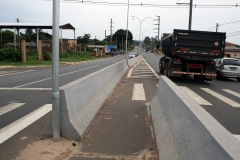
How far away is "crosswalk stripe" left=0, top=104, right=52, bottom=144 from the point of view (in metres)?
5.54

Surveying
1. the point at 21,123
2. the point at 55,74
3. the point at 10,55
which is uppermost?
the point at 55,74

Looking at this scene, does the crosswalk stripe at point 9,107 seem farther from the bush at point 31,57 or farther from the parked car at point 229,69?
the bush at point 31,57

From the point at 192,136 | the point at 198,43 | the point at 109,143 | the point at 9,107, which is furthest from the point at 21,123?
the point at 198,43

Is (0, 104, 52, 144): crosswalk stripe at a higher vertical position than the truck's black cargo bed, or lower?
lower

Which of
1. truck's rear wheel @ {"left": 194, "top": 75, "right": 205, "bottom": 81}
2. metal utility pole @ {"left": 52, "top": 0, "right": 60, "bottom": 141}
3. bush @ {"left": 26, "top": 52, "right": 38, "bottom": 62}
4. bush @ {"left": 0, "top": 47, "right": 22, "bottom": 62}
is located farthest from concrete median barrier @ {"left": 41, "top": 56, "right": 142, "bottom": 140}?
bush @ {"left": 26, "top": 52, "right": 38, "bottom": 62}

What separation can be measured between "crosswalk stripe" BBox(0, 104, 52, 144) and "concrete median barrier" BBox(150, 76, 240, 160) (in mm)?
3080

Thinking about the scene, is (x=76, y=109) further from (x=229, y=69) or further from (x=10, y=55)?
(x=10, y=55)

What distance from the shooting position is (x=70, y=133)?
16.8ft

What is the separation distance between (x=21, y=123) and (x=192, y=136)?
178 inches

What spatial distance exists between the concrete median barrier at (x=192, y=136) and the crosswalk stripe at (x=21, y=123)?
3.08m

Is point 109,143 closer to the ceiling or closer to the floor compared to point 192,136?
closer to the floor

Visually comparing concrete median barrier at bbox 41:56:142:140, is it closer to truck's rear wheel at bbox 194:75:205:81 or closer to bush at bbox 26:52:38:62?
truck's rear wheel at bbox 194:75:205:81

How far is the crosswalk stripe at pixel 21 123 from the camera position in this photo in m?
5.54

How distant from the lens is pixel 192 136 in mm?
3318
